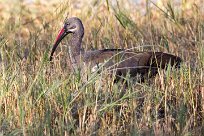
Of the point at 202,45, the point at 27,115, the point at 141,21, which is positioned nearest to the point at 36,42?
the point at 141,21

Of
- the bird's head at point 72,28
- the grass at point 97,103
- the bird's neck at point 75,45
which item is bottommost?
the grass at point 97,103

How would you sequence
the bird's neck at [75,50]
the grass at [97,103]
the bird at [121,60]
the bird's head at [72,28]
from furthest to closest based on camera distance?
the bird's head at [72,28], the bird's neck at [75,50], the bird at [121,60], the grass at [97,103]

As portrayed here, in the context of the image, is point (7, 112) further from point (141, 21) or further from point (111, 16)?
point (141, 21)

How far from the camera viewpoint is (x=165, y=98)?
681 cm

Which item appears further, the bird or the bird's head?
the bird's head

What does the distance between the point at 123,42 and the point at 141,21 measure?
1312 mm

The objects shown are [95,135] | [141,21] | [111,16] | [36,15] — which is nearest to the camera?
[95,135]

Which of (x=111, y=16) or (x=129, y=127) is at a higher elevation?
(x=111, y=16)

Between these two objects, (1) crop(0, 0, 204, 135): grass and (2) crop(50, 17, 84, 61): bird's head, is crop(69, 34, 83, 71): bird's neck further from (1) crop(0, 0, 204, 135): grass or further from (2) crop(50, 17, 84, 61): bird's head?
(1) crop(0, 0, 204, 135): grass

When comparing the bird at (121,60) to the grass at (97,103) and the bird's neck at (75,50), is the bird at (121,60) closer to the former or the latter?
the bird's neck at (75,50)

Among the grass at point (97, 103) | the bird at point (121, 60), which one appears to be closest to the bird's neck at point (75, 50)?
the bird at point (121, 60)

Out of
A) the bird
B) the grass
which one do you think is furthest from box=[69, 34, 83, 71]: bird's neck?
the grass

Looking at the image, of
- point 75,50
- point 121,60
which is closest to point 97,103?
point 121,60

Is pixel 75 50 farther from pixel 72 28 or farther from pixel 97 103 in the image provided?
pixel 97 103
